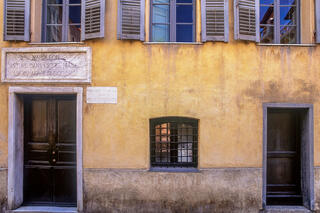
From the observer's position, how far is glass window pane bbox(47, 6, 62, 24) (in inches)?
197

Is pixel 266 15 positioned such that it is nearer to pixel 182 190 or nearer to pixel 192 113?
pixel 192 113

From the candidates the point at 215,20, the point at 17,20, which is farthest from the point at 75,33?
the point at 215,20

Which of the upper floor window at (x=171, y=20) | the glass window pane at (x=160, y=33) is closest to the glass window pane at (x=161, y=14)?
the upper floor window at (x=171, y=20)

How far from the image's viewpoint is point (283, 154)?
15.9 ft

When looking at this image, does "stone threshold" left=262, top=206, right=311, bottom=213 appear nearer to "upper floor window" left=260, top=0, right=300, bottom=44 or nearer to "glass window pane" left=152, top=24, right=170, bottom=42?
"upper floor window" left=260, top=0, right=300, bottom=44

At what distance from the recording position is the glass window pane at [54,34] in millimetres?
4945

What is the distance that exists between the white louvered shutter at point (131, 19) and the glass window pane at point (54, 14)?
165 cm

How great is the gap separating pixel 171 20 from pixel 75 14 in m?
2.35

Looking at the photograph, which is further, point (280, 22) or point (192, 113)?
point (280, 22)

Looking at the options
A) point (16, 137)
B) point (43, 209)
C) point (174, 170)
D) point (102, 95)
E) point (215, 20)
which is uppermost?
point (215, 20)

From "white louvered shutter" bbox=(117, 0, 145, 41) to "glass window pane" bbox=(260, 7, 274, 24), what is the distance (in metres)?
2.87

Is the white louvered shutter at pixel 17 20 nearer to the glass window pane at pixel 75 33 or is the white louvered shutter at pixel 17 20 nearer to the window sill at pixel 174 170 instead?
the glass window pane at pixel 75 33

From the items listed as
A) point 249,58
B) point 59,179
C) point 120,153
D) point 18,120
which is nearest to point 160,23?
point 249,58

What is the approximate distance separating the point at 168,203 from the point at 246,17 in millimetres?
4450
